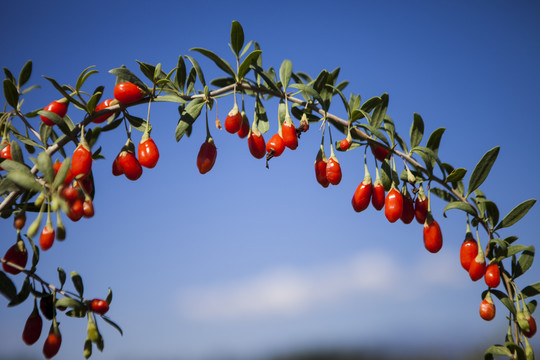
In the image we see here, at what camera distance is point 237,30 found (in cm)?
209

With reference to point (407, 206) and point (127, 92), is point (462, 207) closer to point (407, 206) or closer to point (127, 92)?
point (407, 206)

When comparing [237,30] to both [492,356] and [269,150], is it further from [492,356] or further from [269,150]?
[492,356]

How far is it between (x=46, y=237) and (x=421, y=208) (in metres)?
1.68

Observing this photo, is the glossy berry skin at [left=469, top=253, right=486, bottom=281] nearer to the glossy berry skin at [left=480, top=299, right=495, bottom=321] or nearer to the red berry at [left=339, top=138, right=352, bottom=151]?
the glossy berry skin at [left=480, top=299, right=495, bottom=321]

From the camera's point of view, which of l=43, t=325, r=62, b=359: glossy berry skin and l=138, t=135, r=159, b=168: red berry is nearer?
l=43, t=325, r=62, b=359: glossy berry skin

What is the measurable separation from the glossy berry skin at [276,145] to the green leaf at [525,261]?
48.4 inches

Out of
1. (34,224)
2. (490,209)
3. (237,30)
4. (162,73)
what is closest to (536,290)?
(490,209)

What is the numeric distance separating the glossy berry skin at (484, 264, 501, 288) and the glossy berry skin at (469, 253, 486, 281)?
0.08 ft

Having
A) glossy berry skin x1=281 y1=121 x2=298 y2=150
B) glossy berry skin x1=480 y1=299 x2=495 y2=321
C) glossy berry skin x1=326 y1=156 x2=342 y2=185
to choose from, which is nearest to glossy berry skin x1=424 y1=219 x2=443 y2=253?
glossy berry skin x1=480 y1=299 x2=495 y2=321

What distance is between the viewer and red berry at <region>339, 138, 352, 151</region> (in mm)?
2132

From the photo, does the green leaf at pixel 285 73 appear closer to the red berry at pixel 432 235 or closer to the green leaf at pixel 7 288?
the red berry at pixel 432 235

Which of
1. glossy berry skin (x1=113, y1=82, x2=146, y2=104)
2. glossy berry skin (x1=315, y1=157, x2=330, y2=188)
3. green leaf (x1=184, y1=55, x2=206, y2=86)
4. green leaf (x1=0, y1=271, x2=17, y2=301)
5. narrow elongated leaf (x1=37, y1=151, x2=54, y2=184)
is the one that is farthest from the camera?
glossy berry skin (x1=315, y1=157, x2=330, y2=188)

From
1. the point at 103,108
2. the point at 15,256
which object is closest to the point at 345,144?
the point at 103,108

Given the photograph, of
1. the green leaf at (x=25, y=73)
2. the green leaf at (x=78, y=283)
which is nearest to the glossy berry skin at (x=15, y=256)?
the green leaf at (x=78, y=283)
